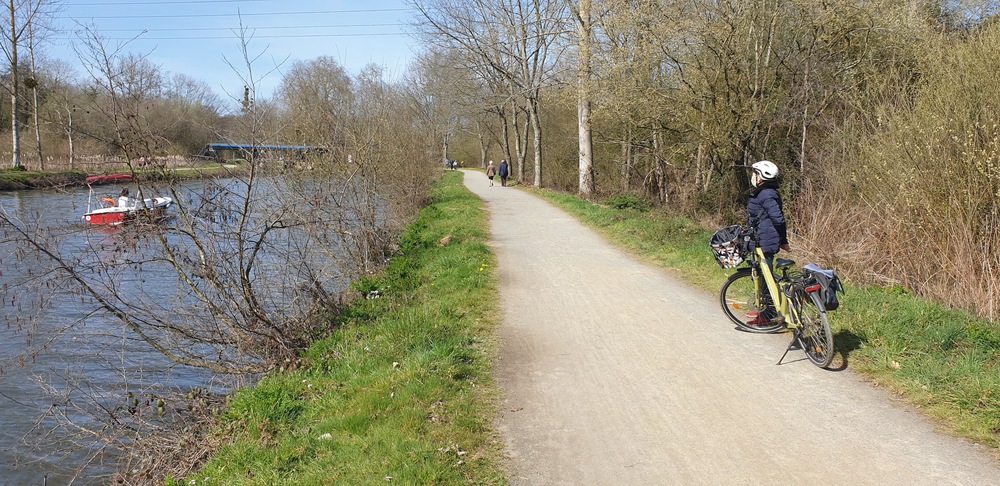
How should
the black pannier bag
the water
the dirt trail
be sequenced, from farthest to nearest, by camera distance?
the water → the black pannier bag → the dirt trail

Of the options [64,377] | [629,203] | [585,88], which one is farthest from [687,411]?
[585,88]

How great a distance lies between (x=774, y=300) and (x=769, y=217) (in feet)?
2.62

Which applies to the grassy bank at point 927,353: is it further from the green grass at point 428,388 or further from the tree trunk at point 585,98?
the tree trunk at point 585,98

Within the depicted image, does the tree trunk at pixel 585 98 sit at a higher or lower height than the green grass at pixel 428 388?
higher

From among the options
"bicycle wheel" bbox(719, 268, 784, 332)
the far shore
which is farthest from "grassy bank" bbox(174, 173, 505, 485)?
"bicycle wheel" bbox(719, 268, 784, 332)

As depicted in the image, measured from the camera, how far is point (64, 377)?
26.8 feet

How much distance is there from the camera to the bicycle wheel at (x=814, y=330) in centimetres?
570

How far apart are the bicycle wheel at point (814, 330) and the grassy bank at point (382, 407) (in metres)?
2.82

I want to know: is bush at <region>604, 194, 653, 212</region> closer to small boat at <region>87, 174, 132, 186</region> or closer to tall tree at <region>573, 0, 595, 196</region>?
tall tree at <region>573, 0, 595, 196</region>

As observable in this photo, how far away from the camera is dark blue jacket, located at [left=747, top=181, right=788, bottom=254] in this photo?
21.3 ft

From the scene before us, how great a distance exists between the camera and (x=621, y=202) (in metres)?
20.0

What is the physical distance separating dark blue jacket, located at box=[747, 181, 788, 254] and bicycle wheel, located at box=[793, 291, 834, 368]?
24.8 inches

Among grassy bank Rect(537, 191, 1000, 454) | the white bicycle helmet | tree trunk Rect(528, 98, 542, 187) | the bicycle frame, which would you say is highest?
tree trunk Rect(528, 98, 542, 187)

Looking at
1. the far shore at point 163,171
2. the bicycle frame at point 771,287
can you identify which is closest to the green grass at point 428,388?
the bicycle frame at point 771,287
